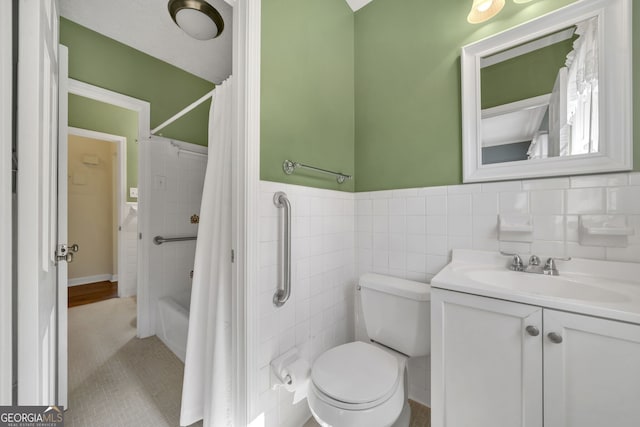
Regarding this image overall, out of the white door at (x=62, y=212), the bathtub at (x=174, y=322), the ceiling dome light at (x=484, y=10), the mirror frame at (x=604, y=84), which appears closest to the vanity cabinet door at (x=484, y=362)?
the mirror frame at (x=604, y=84)

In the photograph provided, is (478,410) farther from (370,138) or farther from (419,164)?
(370,138)

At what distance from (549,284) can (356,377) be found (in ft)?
3.05

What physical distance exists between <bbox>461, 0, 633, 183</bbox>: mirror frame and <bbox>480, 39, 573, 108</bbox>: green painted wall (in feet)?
0.28

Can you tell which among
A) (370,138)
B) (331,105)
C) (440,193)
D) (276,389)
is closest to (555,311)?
(440,193)

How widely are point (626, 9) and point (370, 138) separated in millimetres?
1194

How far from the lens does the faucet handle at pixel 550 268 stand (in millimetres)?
1048

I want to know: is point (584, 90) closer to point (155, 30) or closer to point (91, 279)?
point (155, 30)

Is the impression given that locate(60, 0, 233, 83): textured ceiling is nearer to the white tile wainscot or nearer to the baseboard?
the white tile wainscot

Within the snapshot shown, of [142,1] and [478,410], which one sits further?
[142,1]

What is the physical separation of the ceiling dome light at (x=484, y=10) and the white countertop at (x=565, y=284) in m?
1.21

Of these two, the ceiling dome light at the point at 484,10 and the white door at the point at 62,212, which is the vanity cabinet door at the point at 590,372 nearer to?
the ceiling dome light at the point at 484,10

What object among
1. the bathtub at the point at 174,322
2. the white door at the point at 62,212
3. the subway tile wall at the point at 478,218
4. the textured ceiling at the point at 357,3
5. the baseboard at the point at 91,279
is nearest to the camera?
the subway tile wall at the point at 478,218

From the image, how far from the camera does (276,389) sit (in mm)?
1176

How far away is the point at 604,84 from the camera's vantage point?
1.00 metres
